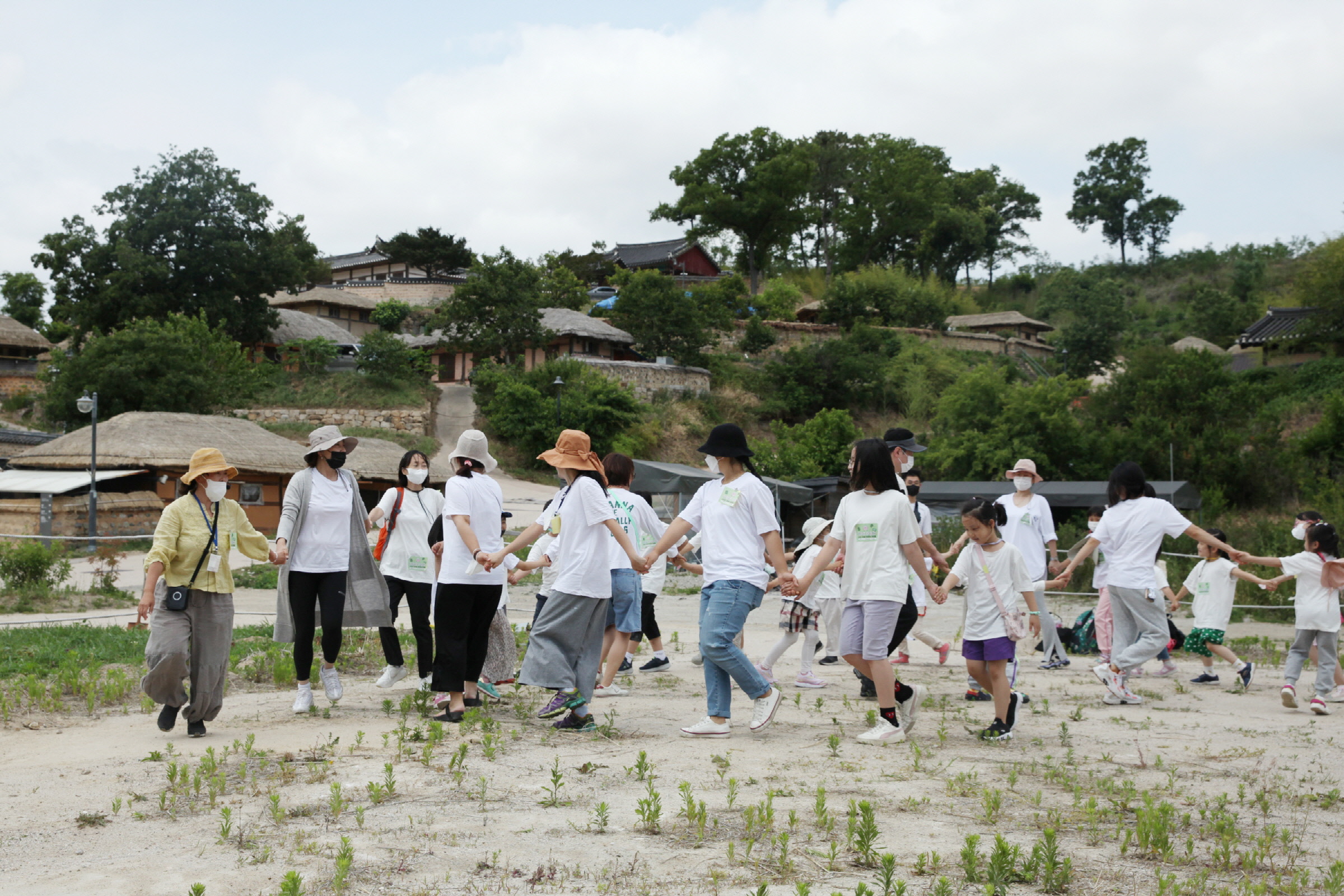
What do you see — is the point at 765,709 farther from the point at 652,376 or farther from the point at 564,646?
the point at 652,376

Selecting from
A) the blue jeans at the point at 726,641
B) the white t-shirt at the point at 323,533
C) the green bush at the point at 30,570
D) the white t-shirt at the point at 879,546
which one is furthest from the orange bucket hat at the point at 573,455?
the green bush at the point at 30,570

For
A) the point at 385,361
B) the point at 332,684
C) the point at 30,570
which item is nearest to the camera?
the point at 332,684

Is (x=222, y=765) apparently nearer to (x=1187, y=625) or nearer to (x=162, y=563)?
(x=162, y=563)

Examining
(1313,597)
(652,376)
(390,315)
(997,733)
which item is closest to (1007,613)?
(997,733)

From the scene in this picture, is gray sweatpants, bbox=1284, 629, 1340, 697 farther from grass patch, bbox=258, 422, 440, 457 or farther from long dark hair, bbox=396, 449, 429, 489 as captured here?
grass patch, bbox=258, 422, 440, 457

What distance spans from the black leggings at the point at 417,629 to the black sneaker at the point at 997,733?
3.44 m

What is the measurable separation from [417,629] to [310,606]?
829 millimetres

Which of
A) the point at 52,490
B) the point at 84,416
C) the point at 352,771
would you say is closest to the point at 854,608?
the point at 352,771

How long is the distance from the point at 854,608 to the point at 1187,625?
31.7 ft

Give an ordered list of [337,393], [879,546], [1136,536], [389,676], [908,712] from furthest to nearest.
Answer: [337,393] → [1136,536] → [389,676] → [908,712] → [879,546]

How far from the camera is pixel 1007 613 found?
609 cm

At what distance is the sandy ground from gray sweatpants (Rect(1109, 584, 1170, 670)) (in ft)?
1.27

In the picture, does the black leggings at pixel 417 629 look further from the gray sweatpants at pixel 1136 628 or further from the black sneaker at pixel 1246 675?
the black sneaker at pixel 1246 675

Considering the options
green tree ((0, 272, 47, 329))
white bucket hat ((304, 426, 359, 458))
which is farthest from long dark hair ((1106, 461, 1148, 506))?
green tree ((0, 272, 47, 329))
